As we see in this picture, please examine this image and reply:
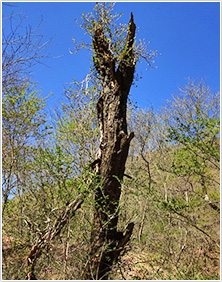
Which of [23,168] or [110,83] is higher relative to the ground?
[110,83]

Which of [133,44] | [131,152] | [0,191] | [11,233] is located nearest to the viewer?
[11,233]

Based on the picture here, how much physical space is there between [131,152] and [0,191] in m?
5.49

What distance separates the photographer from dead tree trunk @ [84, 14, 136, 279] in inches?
102

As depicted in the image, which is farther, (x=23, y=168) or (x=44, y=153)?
(x=23, y=168)

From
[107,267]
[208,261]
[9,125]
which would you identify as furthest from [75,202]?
[208,261]

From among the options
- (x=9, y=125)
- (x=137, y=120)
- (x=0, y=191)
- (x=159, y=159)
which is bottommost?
(x=0, y=191)

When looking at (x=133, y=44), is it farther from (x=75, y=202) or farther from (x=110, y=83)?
(x=75, y=202)

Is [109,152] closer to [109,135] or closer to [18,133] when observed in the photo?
[109,135]

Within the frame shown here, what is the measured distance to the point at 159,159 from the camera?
289 inches

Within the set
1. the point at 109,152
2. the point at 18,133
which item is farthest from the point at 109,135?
the point at 18,133

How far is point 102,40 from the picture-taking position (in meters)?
3.46

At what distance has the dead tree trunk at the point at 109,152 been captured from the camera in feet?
8.52

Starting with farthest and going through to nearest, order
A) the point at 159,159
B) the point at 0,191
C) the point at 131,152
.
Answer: the point at 131,152 < the point at 159,159 < the point at 0,191

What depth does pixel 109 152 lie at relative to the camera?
9.34ft
